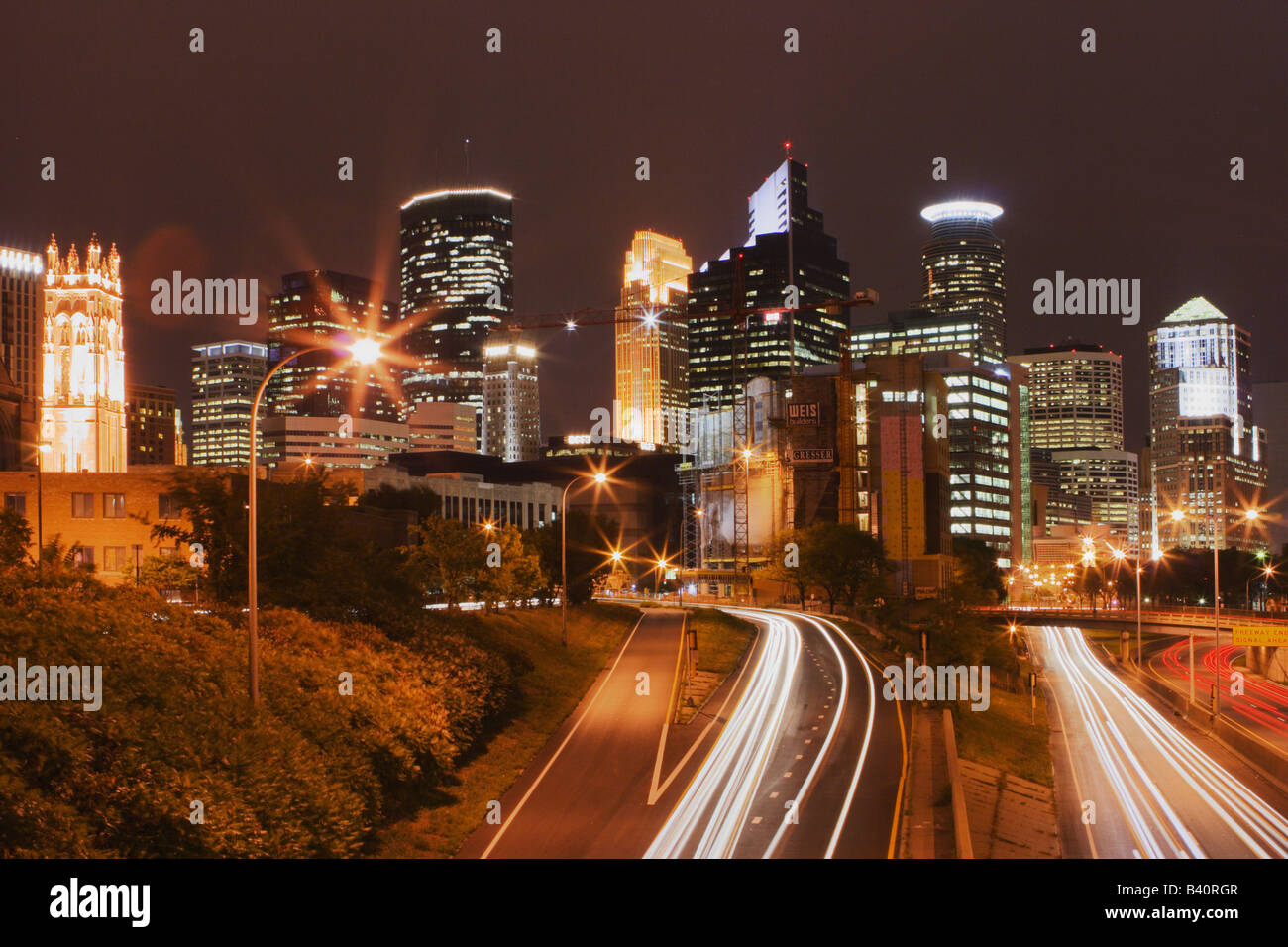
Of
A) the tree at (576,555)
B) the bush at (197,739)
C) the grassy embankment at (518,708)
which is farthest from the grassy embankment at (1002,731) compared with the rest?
the bush at (197,739)

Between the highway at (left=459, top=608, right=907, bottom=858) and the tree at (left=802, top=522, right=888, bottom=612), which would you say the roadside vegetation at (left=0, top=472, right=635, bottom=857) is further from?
the tree at (left=802, top=522, right=888, bottom=612)

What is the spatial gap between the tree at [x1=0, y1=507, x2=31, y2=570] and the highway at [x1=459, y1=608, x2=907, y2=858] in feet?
44.0

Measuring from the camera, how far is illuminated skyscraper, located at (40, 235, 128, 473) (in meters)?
153

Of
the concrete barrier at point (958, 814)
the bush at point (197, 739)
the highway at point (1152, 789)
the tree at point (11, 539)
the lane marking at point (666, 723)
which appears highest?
the tree at point (11, 539)

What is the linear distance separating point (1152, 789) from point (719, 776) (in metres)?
16.8

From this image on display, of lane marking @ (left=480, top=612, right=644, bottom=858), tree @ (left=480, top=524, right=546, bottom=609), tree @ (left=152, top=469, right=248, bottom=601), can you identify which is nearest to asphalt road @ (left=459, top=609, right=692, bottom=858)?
lane marking @ (left=480, top=612, right=644, bottom=858)

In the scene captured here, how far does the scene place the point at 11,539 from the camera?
27.9 metres

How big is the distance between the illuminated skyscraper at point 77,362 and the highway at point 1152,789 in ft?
457

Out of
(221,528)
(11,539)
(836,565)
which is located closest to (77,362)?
(836,565)

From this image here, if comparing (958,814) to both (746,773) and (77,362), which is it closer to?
(746,773)

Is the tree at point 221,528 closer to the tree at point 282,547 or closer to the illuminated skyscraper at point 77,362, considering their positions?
Result: the tree at point 282,547

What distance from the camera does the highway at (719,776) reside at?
992 inches
